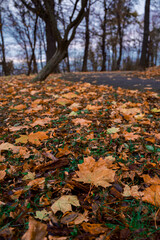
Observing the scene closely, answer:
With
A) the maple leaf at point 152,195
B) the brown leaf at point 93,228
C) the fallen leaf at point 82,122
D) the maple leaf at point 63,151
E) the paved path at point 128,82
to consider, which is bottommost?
the brown leaf at point 93,228

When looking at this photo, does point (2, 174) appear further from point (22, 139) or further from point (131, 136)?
point (131, 136)

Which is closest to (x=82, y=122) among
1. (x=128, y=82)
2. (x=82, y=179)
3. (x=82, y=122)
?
(x=82, y=122)

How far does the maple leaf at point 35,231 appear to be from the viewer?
67cm

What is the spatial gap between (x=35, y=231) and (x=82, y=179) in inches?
15.0

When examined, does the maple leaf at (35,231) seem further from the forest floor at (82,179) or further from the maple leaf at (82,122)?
the maple leaf at (82,122)

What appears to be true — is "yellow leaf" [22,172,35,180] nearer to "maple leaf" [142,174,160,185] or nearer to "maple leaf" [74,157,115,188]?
"maple leaf" [74,157,115,188]

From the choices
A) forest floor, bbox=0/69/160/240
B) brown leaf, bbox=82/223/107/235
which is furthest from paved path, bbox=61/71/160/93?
brown leaf, bbox=82/223/107/235

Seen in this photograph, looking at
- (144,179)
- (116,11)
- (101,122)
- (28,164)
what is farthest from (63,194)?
(116,11)

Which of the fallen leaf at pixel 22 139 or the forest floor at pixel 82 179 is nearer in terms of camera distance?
the forest floor at pixel 82 179

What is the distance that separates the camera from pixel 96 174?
102 cm

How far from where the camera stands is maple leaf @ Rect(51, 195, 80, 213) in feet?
A: 2.68

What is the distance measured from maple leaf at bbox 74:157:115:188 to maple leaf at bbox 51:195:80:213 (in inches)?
4.8

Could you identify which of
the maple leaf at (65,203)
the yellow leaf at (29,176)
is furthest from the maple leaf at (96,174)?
the yellow leaf at (29,176)

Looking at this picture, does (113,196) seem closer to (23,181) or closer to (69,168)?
(69,168)
